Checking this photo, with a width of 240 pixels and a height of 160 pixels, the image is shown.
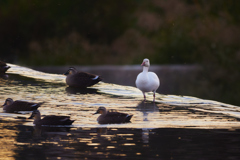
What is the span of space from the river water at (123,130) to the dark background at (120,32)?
525 inches

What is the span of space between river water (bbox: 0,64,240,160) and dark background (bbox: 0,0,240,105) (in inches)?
525

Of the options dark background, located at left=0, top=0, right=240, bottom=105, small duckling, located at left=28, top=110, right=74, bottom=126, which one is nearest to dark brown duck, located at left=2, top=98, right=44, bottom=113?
small duckling, located at left=28, top=110, right=74, bottom=126

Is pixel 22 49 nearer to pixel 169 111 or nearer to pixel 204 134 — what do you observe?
pixel 169 111

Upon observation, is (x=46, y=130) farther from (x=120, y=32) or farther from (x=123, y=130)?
(x=120, y=32)

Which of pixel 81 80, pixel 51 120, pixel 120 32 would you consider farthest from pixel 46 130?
pixel 120 32

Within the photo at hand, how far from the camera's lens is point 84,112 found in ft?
48.0

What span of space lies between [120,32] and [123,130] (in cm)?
2356

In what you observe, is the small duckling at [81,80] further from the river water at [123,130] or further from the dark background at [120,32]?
the dark background at [120,32]

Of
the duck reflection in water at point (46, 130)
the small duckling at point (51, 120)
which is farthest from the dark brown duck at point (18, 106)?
the duck reflection in water at point (46, 130)

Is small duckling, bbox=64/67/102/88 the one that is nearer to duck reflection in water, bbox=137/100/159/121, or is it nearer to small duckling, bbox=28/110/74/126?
duck reflection in water, bbox=137/100/159/121

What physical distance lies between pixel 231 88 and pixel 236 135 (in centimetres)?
1309

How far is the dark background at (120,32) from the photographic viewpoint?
106 ft

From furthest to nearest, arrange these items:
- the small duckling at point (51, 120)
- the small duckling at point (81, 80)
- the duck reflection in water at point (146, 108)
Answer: the small duckling at point (81, 80)
the duck reflection in water at point (146, 108)
the small duckling at point (51, 120)

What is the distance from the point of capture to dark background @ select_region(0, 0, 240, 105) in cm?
3234
